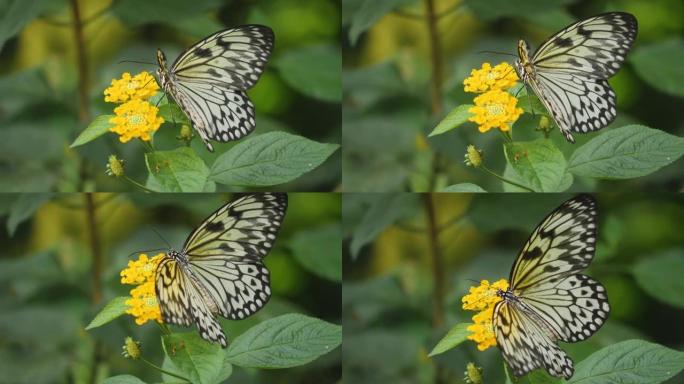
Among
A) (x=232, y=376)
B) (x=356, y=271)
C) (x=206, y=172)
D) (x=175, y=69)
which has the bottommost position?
(x=232, y=376)

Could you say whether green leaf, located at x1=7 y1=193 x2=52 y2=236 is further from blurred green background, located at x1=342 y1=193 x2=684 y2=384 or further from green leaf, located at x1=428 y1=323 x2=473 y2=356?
green leaf, located at x1=428 y1=323 x2=473 y2=356

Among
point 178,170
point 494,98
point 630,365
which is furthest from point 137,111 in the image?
point 630,365

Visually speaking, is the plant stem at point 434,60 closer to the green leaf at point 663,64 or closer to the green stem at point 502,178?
the green stem at point 502,178

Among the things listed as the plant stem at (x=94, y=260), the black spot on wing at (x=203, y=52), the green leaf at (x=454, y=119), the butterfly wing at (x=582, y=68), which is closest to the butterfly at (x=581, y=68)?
the butterfly wing at (x=582, y=68)

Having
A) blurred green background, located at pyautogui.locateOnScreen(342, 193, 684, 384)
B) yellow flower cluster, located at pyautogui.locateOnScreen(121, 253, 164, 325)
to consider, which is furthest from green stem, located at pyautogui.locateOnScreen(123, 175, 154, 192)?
blurred green background, located at pyautogui.locateOnScreen(342, 193, 684, 384)

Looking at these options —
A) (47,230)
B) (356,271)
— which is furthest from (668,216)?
(47,230)

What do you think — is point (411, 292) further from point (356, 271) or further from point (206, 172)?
point (206, 172)
